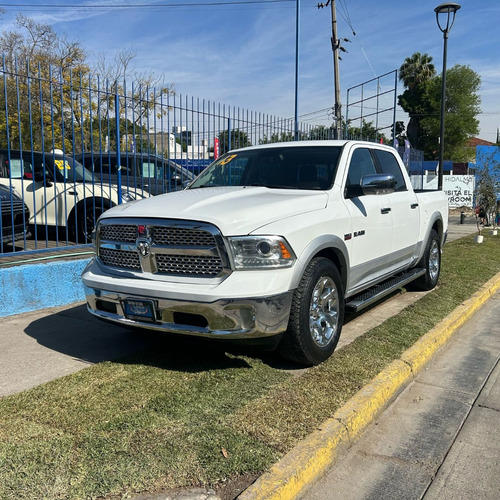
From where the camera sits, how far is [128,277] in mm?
3932

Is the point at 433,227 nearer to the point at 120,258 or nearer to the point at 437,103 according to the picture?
the point at 120,258

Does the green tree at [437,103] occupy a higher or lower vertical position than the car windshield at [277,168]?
higher

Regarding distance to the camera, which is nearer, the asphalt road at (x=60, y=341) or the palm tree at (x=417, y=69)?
the asphalt road at (x=60, y=341)

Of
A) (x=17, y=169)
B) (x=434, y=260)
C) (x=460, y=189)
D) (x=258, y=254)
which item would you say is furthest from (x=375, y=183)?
(x=460, y=189)

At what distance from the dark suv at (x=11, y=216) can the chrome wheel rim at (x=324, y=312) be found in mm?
3738

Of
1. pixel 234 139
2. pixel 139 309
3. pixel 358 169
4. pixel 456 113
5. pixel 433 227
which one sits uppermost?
pixel 456 113

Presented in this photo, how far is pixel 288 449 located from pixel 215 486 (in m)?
0.52

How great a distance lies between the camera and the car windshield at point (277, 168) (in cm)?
479

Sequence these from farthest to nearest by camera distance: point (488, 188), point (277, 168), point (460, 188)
→ point (460, 188), point (488, 188), point (277, 168)

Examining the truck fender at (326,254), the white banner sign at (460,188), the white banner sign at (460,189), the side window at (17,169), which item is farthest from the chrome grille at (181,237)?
the white banner sign at (460,188)

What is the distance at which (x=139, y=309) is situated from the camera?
12.3ft

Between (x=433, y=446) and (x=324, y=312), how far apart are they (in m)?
1.34

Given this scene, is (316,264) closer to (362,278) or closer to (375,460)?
(362,278)

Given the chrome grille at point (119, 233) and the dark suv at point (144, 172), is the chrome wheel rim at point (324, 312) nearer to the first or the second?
the chrome grille at point (119, 233)
